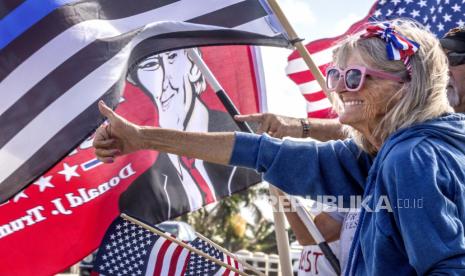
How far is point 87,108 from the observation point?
3363 millimetres

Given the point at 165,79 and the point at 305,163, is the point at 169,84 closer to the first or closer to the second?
the point at 165,79

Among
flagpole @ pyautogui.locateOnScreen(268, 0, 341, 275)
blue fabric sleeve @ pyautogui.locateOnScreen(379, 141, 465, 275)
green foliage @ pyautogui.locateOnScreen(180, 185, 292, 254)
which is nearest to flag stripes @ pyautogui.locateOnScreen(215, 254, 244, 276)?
flagpole @ pyautogui.locateOnScreen(268, 0, 341, 275)

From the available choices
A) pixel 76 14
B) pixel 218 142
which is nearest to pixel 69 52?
pixel 76 14

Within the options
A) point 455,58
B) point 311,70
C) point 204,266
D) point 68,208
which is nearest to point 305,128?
point 311,70

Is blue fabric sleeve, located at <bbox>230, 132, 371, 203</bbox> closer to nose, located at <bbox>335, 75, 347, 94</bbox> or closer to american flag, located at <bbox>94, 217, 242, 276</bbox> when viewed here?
nose, located at <bbox>335, 75, 347, 94</bbox>

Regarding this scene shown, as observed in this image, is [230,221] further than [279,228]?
Yes

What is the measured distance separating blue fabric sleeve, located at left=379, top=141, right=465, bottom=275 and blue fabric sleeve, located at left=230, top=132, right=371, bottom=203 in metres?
0.59

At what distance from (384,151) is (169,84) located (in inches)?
107

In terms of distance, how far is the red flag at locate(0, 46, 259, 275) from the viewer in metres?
4.43

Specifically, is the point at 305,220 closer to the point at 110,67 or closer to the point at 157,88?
the point at 110,67

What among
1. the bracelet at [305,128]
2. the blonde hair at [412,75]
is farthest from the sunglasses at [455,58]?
the blonde hair at [412,75]

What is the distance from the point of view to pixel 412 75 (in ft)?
7.82

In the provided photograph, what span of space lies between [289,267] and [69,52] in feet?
4.25

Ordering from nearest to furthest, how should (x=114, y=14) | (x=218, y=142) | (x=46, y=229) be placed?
1. (x=218, y=142)
2. (x=114, y=14)
3. (x=46, y=229)
